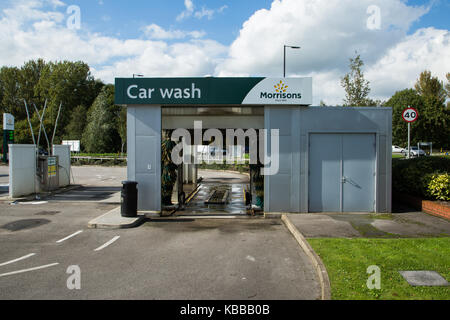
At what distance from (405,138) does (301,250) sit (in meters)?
54.0

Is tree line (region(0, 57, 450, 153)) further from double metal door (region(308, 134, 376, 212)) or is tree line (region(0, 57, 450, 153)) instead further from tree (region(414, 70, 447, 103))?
double metal door (region(308, 134, 376, 212))

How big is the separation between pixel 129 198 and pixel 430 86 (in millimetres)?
66867

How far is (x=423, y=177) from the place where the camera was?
11.6m

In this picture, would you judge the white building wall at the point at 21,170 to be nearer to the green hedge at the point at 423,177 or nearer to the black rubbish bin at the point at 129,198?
the black rubbish bin at the point at 129,198

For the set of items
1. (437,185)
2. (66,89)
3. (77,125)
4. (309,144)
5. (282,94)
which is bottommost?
(437,185)

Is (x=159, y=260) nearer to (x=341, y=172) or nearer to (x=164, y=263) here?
(x=164, y=263)

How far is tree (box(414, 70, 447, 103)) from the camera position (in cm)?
6153

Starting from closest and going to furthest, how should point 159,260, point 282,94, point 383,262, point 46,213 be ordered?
point 383,262, point 159,260, point 282,94, point 46,213

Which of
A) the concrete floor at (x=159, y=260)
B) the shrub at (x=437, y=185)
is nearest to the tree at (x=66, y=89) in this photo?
the concrete floor at (x=159, y=260)

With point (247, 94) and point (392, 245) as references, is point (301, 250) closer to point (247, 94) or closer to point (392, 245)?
point (392, 245)

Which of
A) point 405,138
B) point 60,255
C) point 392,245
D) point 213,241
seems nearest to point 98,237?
point 60,255

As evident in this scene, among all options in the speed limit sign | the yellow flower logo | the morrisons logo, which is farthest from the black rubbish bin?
the speed limit sign

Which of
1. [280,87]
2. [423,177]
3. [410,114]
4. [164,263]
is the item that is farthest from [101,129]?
[164,263]

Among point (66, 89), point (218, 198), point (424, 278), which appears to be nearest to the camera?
point (424, 278)
